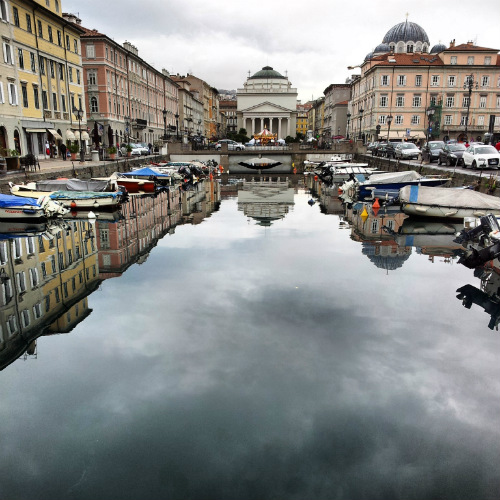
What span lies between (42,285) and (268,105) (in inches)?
4478

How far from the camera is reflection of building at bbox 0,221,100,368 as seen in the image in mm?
10407

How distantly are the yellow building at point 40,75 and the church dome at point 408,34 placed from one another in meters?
78.7

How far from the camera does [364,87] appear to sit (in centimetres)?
9025

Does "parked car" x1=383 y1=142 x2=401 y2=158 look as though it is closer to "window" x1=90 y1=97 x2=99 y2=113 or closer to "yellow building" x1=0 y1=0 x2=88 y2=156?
"yellow building" x1=0 y1=0 x2=88 y2=156

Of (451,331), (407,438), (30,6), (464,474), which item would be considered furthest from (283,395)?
(30,6)

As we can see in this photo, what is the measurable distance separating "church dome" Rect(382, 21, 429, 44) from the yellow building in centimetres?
7869

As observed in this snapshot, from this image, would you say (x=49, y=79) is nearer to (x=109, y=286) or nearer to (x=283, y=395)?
(x=109, y=286)

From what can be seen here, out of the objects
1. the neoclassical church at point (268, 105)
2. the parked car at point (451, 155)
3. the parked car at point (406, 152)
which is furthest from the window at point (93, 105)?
the neoclassical church at point (268, 105)

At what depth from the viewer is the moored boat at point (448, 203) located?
21.6 m

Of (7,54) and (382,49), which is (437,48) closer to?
(382,49)

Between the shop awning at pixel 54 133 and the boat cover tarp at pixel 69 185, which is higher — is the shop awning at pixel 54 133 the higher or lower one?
the higher one

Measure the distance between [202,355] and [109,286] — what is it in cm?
579

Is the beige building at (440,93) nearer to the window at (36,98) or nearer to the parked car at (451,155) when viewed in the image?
the parked car at (451,155)

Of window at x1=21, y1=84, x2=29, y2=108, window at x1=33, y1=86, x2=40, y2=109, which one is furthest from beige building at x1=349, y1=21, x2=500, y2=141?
window at x1=21, y1=84, x2=29, y2=108
